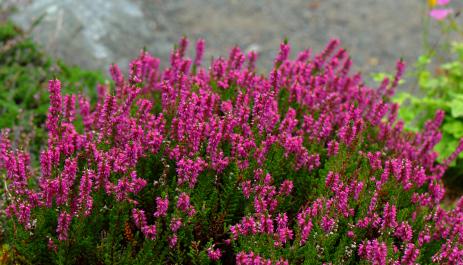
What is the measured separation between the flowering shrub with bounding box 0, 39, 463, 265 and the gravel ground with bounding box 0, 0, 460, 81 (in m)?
3.06

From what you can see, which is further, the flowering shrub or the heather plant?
the heather plant

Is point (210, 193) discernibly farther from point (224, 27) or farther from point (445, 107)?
point (224, 27)

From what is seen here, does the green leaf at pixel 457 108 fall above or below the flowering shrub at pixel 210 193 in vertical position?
above

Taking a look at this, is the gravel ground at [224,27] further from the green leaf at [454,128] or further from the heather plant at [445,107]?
the green leaf at [454,128]

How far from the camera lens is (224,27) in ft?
23.6

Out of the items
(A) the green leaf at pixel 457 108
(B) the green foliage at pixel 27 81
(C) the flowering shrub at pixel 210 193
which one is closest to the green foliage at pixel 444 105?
A: (A) the green leaf at pixel 457 108

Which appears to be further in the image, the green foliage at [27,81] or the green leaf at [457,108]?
the green leaf at [457,108]

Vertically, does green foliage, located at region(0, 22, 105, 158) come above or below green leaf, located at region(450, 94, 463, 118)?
above

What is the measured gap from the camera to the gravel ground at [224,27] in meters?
5.94

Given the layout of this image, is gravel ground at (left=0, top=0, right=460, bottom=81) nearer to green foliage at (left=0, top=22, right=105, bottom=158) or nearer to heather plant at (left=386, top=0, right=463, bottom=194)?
green foliage at (left=0, top=22, right=105, bottom=158)

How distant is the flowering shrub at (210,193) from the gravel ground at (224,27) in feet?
10.0

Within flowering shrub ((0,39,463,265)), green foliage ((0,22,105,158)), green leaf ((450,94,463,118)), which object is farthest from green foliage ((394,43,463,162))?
green foliage ((0,22,105,158))

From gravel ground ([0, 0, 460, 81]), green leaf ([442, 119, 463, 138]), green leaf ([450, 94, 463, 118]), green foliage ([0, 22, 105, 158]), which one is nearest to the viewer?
Answer: green foliage ([0, 22, 105, 158])

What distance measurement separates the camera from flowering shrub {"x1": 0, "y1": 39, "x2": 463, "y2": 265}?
2486 mm
